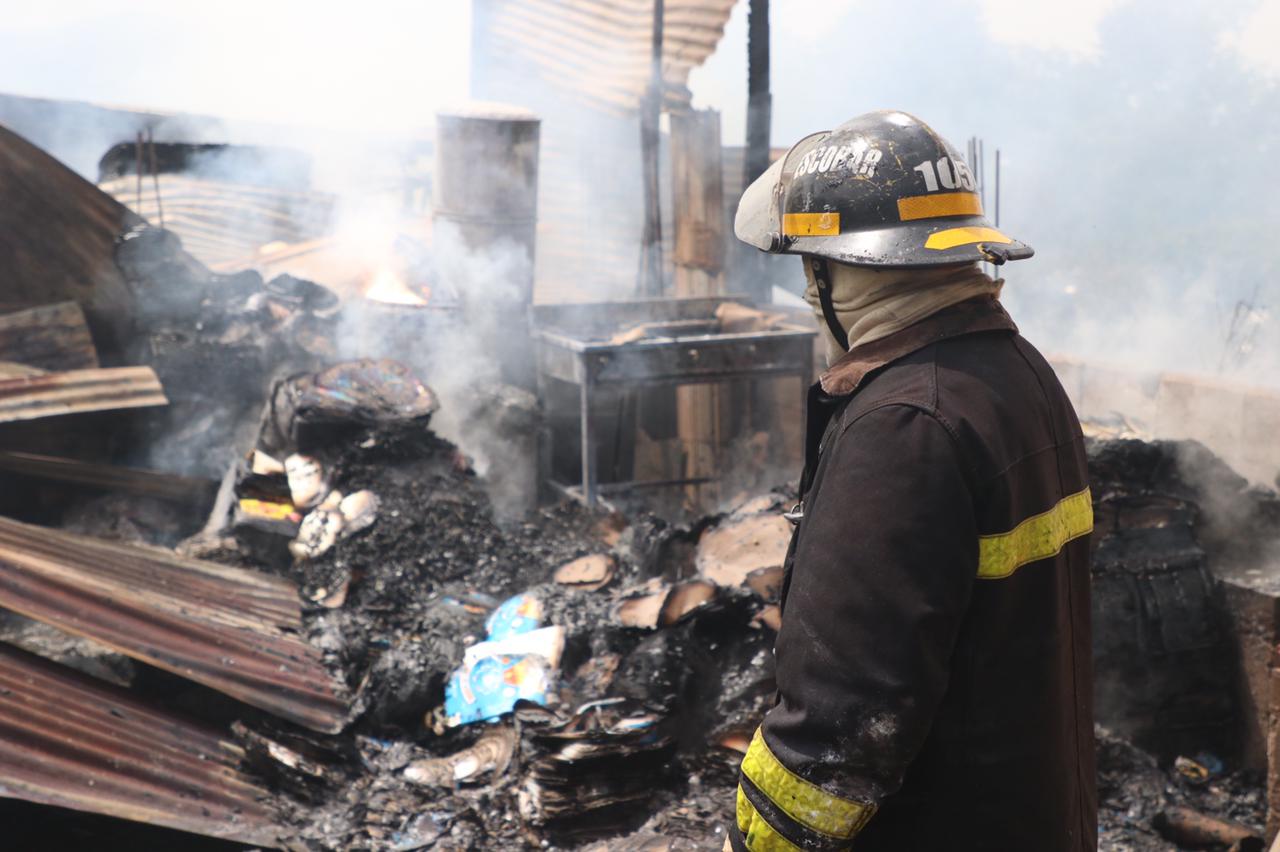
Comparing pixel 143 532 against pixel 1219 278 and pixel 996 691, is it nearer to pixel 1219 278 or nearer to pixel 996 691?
pixel 996 691

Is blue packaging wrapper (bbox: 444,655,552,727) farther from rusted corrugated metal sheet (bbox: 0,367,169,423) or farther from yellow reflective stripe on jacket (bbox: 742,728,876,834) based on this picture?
rusted corrugated metal sheet (bbox: 0,367,169,423)

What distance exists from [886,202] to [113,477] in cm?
685

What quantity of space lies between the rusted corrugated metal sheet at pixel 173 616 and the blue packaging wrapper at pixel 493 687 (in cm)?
54

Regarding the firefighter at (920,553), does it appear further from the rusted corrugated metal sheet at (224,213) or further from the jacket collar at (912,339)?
the rusted corrugated metal sheet at (224,213)

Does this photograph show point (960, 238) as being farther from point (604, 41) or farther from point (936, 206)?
point (604, 41)

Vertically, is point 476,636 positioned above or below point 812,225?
below

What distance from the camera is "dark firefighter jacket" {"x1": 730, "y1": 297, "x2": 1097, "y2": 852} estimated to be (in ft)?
5.08

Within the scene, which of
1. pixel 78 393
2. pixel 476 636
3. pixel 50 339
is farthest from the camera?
pixel 50 339

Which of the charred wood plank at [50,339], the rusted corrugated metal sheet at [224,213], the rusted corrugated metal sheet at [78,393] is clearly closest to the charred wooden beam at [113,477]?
the rusted corrugated metal sheet at [78,393]

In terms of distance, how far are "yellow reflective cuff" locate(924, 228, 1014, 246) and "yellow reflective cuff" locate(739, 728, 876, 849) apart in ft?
2.90

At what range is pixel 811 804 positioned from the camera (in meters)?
1.60

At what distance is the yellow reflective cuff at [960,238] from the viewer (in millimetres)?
1747

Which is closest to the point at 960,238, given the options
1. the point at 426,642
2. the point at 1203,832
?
the point at 1203,832

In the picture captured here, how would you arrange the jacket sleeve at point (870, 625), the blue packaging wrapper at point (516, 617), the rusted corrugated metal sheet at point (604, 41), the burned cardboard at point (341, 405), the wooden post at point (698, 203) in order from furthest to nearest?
1. the rusted corrugated metal sheet at point (604, 41)
2. the wooden post at point (698, 203)
3. the burned cardboard at point (341, 405)
4. the blue packaging wrapper at point (516, 617)
5. the jacket sleeve at point (870, 625)
